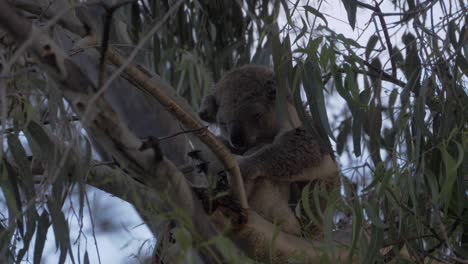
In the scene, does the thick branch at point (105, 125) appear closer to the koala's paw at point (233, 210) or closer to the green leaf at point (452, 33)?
the koala's paw at point (233, 210)

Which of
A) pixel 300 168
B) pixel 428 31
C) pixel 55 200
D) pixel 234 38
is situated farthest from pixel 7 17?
pixel 234 38

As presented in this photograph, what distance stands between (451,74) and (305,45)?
1.63 ft

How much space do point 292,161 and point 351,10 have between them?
69 cm

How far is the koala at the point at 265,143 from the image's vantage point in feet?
9.10

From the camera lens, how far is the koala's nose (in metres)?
2.99

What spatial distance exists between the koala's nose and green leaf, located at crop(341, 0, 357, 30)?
0.80 meters

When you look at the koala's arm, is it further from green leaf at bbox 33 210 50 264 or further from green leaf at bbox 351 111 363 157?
green leaf at bbox 33 210 50 264

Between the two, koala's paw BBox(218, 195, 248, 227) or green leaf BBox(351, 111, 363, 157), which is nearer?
koala's paw BBox(218, 195, 248, 227)

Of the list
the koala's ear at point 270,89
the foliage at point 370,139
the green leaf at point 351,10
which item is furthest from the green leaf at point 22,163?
the koala's ear at point 270,89

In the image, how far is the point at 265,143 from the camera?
3.13 metres

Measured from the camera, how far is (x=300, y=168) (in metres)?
2.85

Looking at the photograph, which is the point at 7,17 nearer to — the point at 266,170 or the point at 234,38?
the point at 266,170

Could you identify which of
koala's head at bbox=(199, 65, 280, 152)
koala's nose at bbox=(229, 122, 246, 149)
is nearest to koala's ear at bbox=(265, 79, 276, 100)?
koala's head at bbox=(199, 65, 280, 152)

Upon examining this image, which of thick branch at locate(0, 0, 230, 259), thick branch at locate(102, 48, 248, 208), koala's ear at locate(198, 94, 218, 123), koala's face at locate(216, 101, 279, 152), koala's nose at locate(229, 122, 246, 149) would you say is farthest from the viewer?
koala's ear at locate(198, 94, 218, 123)
